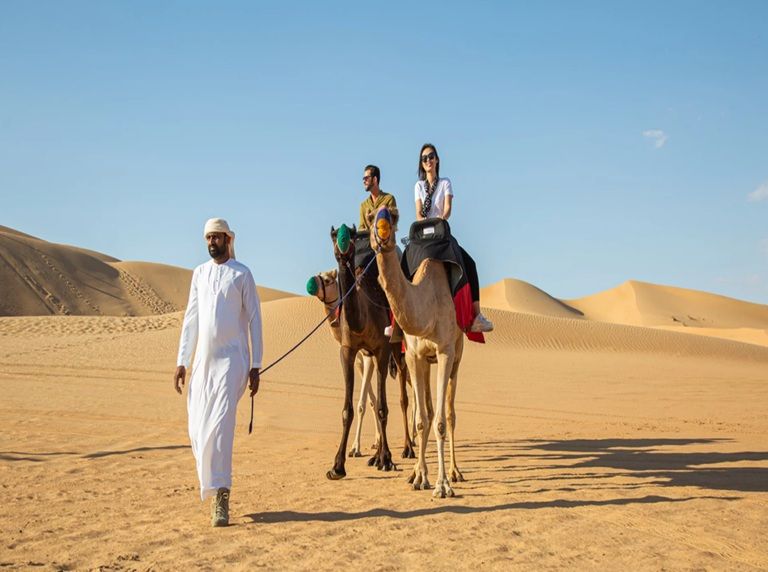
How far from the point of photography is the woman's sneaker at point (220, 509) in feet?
19.6

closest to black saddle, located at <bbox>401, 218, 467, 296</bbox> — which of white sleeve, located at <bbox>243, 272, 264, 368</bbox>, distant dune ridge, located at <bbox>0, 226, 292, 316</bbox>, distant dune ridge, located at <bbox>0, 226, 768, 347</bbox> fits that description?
white sleeve, located at <bbox>243, 272, 264, 368</bbox>

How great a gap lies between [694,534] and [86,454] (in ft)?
24.7

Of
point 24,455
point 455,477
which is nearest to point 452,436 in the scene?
point 455,477

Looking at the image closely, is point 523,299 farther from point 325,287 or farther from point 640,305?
point 325,287

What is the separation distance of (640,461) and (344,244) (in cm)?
518

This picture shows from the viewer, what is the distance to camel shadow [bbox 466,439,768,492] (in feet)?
27.6

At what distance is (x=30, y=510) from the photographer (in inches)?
259

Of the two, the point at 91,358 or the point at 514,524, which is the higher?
the point at 91,358

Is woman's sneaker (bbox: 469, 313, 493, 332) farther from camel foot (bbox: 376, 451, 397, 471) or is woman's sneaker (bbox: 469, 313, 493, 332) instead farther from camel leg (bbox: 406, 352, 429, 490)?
camel foot (bbox: 376, 451, 397, 471)

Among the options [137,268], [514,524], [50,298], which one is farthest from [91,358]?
[137,268]

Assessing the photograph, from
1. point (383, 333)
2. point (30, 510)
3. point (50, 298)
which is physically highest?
point (50, 298)

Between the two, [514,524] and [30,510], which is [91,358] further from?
[514,524]

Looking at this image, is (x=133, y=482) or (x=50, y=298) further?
(x=50, y=298)

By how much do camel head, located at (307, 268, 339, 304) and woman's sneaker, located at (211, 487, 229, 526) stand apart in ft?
12.1
